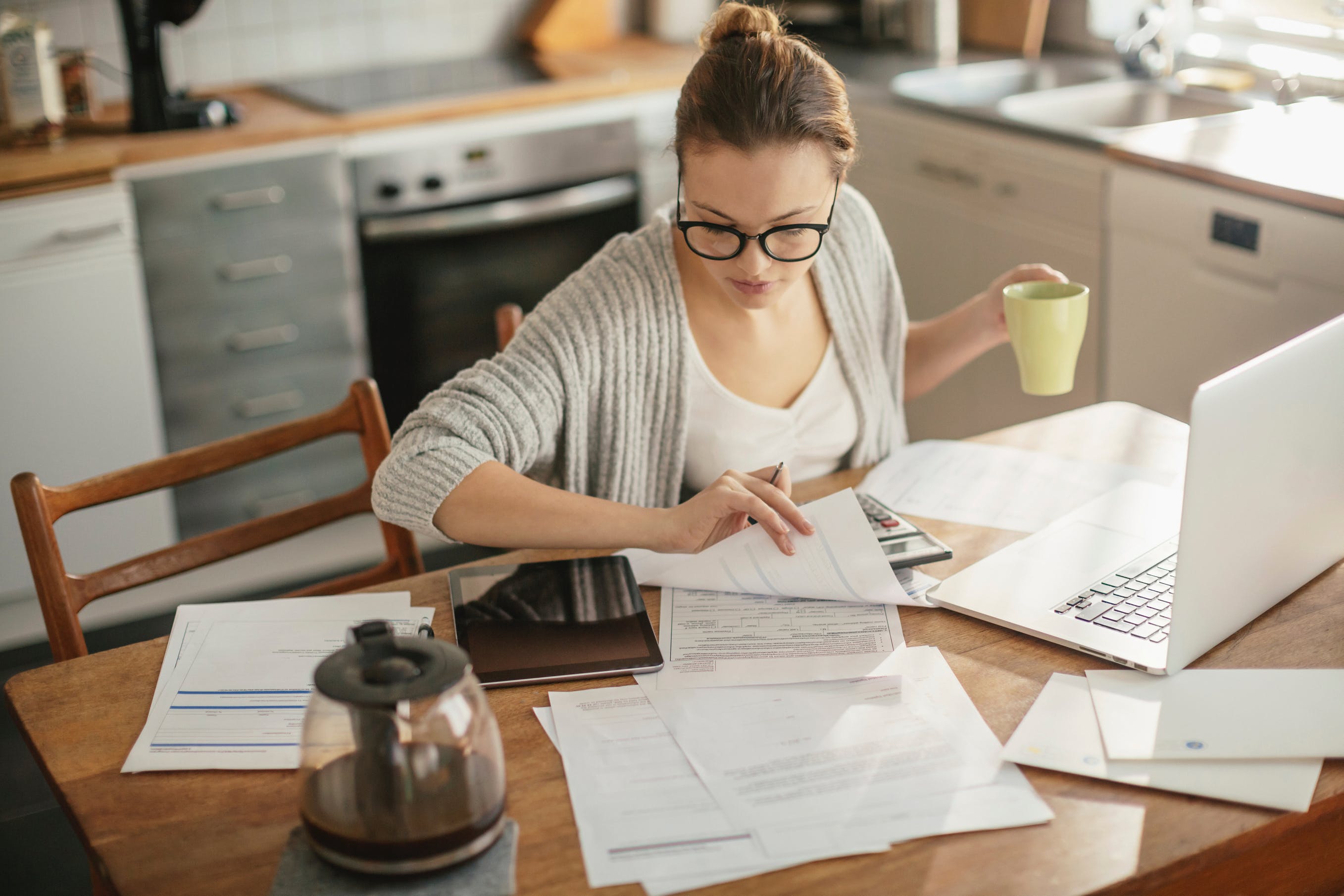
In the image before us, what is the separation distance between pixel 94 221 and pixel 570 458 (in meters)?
1.49

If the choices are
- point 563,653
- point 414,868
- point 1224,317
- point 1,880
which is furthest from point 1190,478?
point 1,880

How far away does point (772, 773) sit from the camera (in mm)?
968

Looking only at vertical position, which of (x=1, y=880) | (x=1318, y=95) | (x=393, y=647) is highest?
(x=1318, y=95)

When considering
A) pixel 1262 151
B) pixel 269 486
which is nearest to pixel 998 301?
pixel 1262 151

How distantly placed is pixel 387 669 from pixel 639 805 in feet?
0.76

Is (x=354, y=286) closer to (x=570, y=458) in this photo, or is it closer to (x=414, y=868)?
(x=570, y=458)

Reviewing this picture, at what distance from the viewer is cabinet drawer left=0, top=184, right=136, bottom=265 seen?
2.42 metres

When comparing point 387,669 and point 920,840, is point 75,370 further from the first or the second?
point 920,840

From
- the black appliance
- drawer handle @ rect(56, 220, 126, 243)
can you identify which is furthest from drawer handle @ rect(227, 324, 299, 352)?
the black appliance

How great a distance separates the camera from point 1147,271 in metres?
2.31

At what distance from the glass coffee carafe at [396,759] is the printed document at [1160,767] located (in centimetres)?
42

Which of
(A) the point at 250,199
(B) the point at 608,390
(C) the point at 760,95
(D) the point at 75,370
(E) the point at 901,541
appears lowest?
(D) the point at 75,370

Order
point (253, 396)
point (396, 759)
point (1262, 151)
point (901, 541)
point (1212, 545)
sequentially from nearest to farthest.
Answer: point (396, 759)
point (1212, 545)
point (901, 541)
point (1262, 151)
point (253, 396)

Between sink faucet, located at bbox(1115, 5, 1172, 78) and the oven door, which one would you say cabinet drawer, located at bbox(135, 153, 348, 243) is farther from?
sink faucet, located at bbox(1115, 5, 1172, 78)
